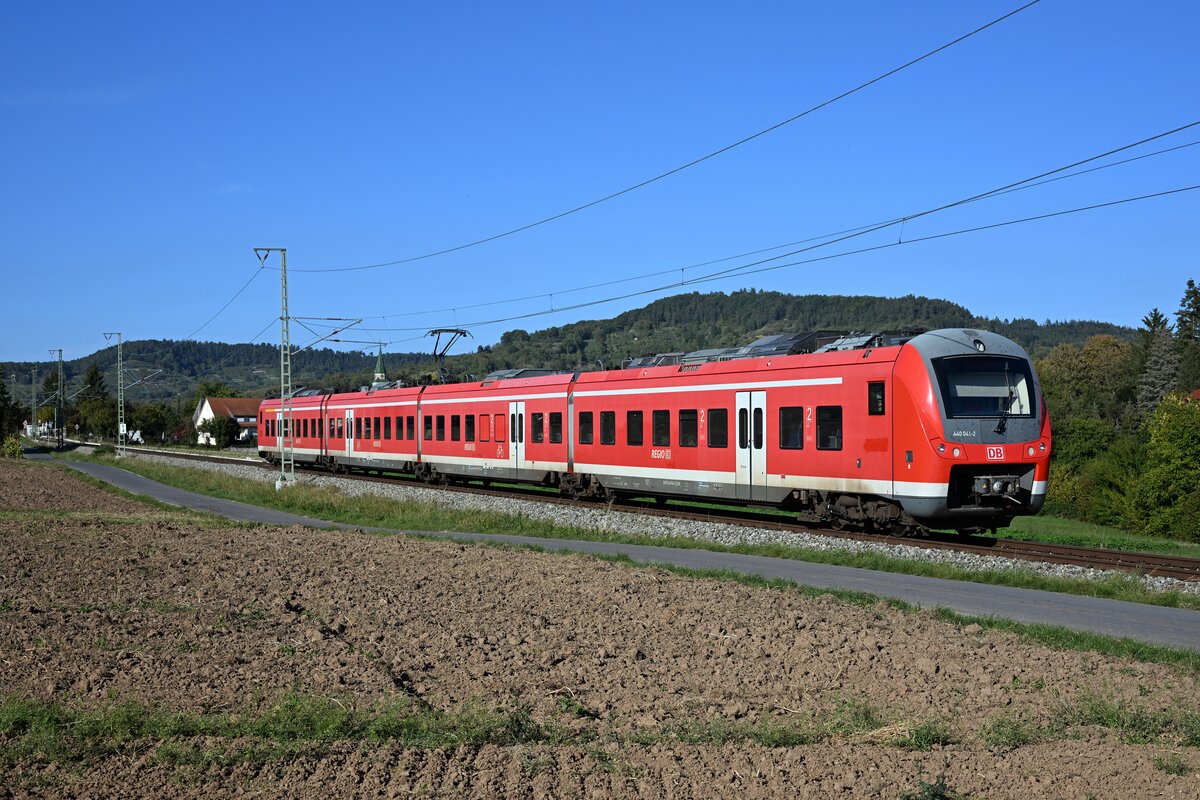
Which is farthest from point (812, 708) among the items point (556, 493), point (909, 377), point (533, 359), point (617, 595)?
point (533, 359)

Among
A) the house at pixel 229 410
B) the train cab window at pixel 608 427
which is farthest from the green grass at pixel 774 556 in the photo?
the house at pixel 229 410

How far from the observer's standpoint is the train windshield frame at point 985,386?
18.5 m

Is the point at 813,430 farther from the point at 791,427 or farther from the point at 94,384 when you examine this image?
the point at 94,384

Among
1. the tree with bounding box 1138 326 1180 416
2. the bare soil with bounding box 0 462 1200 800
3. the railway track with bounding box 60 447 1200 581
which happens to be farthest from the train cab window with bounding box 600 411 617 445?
the tree with bounding box 1138 326 1180 416

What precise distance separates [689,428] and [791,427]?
11.8 feet

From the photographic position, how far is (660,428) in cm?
2591

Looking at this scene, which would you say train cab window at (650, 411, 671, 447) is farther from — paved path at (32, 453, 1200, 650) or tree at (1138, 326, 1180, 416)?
tree at (1138, 326, 1180, 416)

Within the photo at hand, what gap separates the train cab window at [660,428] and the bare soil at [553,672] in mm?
9916

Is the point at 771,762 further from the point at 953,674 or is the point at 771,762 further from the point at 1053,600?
the point at 1053,600

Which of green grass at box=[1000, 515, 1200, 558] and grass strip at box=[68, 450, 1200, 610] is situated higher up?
grass strip at box=[68, 450, 1200, 610]

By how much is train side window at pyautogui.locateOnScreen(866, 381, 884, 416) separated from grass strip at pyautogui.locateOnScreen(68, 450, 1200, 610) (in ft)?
9.04

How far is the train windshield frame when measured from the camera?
18516 mm

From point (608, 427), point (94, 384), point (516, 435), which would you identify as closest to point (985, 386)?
point (608, 427)

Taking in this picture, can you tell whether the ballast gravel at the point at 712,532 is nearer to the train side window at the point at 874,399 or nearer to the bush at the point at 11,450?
the train side window at the point at 874,399
